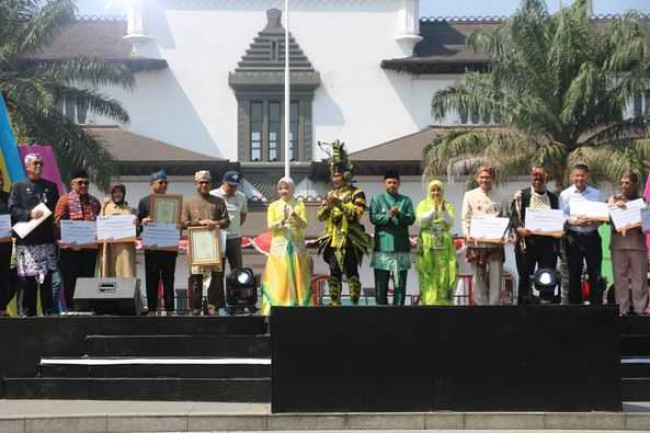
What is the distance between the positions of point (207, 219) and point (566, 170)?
17.7 metres

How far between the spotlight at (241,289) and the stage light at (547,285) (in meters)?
3.35

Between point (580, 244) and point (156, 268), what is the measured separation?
16.8 feet

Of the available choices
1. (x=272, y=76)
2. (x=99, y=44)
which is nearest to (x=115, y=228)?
A: (x=272, y=76)

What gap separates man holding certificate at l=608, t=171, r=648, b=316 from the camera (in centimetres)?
1372

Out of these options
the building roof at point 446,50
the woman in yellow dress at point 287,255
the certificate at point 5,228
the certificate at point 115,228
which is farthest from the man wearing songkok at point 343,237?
the building roof at point 446,50

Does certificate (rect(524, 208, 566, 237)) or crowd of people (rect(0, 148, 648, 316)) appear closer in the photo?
certificate (rect(524, 208, 566, 237))

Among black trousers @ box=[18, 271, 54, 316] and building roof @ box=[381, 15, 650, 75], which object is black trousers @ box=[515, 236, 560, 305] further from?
building roof @ box=[381, 15, 650, 75]

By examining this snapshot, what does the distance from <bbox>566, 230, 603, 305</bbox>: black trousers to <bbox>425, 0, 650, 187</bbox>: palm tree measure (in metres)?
15.8

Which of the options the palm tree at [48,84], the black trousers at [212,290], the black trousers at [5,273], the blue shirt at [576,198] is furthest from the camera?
the palm tree at [48,84]

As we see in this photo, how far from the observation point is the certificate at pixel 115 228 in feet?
44.4

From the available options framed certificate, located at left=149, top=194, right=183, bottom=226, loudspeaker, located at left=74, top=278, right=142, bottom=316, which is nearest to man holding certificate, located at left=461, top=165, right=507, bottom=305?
framed certificate, located at left=149, top=194, right=183, bottom=226

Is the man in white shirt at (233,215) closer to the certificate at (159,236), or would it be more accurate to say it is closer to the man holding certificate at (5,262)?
the certificate at (159,236)

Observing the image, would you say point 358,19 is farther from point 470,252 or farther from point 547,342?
point 547,342

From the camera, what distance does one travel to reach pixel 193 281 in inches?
560
